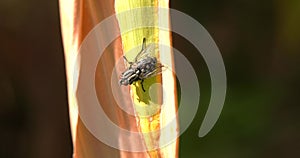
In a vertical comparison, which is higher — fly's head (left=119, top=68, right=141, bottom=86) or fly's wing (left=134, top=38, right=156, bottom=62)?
fly's wing (left=134, top=38, right=156, bottom=62)

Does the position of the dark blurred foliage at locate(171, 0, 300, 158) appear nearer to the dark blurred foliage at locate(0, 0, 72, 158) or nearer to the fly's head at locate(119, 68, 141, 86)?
the dark blurred foliage at locate(0, 0, 72, 158)

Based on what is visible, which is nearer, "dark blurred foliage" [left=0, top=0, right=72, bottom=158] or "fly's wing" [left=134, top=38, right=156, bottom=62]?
"fly's wing" [left=134, top=38, right=156, bottom=62]

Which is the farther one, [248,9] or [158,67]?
[248,9]

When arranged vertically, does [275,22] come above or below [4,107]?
above

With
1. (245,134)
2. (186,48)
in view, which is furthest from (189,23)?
(245,134)

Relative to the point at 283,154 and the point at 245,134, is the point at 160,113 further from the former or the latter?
the point at 283,154

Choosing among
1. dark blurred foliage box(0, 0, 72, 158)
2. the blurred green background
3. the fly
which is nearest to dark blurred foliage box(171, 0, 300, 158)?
the blurred green background
